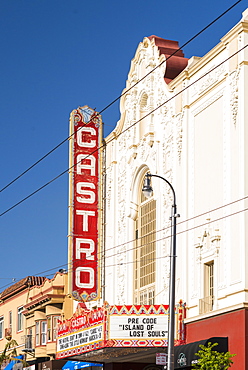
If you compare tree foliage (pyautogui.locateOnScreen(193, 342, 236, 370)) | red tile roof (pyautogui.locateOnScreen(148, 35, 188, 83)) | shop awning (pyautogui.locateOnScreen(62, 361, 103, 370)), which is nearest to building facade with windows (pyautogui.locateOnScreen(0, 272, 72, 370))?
shop awning (pyautogui.locateOnScreen(62, 361, 103, 370))

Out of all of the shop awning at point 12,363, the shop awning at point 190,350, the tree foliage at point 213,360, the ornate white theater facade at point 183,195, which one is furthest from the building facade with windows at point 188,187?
the shop awning at point 12,363

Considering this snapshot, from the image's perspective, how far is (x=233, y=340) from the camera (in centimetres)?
2714

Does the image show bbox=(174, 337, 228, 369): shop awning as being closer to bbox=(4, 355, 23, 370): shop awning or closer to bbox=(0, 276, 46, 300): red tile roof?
bbox=(4, 355, 23, 370): shop awning

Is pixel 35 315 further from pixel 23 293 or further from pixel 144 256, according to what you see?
pixel 144 256

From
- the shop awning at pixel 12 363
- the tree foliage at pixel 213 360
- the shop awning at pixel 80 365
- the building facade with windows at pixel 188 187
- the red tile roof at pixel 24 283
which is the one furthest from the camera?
the red tile roof at pixel 24 283

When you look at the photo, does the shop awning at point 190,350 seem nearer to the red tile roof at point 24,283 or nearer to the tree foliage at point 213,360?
the tree foliage at point 213,360

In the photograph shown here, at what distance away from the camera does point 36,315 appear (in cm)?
5022

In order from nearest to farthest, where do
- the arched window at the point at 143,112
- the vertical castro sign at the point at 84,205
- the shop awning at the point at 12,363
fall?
the arched window at the point at 143,112 < the vertical castro sign at the point at 84,205 < the shop awning at the point at 12,363

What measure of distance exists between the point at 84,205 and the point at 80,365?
26.3 ft

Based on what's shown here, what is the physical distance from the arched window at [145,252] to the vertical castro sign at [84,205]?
159 inches

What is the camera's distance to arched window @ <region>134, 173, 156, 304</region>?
35750 millimetres

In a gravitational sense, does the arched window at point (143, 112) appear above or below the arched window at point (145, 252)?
above

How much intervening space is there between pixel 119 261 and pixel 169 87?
29.9 feet

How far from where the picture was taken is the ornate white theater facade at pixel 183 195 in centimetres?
2830
